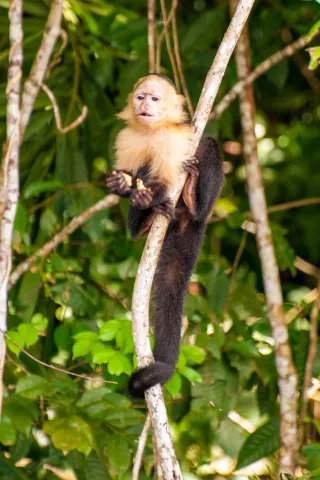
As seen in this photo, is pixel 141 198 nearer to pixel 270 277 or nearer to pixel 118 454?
pixel 118 454

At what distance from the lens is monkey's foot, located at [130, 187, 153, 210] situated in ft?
10.6

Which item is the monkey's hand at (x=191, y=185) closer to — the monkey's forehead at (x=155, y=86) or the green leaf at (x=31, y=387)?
the monkey's forehead at (x=155, y=86)

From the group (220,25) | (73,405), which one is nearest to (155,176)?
(73,405)

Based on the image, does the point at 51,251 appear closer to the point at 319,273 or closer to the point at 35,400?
the point at 35,400

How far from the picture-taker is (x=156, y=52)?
424 centimetres

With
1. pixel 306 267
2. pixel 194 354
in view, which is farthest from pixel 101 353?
pixel 306 267

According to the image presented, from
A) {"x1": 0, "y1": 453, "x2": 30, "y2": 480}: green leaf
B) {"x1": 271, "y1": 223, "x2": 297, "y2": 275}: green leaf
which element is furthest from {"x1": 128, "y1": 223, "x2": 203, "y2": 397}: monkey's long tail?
{"x1": 0, "y1": 453, "x2": 30, "y2": 480}: green leaf

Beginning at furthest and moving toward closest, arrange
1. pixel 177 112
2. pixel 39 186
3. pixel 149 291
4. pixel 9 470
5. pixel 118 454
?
1. pixel 39 186
2. pixel 9 470
3. pixel 118 454
4. pixel 177 112
5. pixel 149 291

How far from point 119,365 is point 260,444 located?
1.05 meters

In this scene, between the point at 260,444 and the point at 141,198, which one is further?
the point at 260,444

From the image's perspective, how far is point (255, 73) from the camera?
4406 mm

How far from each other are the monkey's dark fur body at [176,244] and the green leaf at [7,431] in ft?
2.03

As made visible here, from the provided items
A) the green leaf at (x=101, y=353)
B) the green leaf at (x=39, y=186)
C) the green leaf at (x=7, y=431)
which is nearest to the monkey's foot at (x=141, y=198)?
the green leaf at (x=101, y=353)

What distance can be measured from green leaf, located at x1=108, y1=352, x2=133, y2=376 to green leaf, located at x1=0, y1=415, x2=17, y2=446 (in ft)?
1.61
